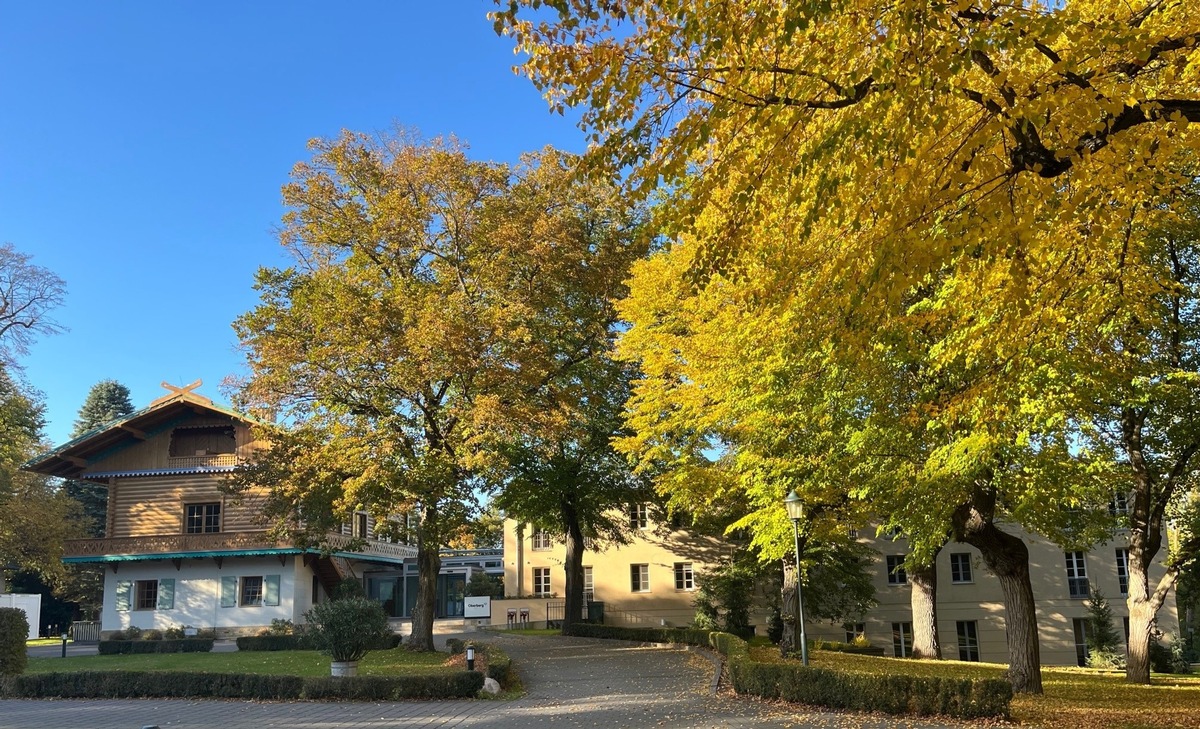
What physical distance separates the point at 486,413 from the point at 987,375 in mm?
11203

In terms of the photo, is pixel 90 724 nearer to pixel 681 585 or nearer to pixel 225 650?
pixel 225 650

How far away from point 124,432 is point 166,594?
271 inches

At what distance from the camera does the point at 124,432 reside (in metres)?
34.5

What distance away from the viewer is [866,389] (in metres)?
12.9

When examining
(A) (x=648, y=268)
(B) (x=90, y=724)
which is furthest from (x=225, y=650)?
(A) (x=648, y=268)

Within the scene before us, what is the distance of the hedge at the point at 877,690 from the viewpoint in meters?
11.2

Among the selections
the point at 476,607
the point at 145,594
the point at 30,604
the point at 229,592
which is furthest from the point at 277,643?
the point at 476,607

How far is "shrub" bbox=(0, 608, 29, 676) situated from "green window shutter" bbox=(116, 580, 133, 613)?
62.6 ft

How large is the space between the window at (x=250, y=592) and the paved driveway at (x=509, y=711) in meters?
18.3

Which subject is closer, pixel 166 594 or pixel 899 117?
pixel 899 117

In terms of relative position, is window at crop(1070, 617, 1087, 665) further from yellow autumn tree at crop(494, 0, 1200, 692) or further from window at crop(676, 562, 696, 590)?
yellow autumn tree at crop(494, 0, 1200, 692)

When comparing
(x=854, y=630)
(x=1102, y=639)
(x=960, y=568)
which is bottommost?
(x=854, y=630)

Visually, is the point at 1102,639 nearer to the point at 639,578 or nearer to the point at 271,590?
the point at 639,578

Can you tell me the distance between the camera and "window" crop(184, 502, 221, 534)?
34.2m
